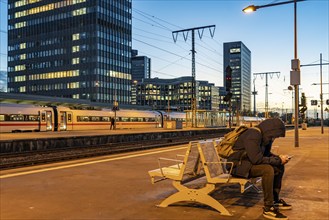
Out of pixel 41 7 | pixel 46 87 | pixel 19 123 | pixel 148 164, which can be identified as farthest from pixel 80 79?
pixel 148 164

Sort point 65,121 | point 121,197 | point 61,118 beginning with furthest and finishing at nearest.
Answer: point 65,121, point 61,118, point 121,197

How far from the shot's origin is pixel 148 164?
12109mm

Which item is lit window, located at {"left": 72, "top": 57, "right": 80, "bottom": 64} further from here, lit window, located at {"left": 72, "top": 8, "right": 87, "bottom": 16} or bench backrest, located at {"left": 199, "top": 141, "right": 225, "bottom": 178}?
bench backrest, located at {"left": 199, "top": 141, "right": 225, "bottom": 178}

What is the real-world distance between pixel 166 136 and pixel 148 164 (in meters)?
21.7

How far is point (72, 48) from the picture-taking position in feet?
362

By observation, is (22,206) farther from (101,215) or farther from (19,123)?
(19,123)

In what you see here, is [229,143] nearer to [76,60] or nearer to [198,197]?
[198,197]

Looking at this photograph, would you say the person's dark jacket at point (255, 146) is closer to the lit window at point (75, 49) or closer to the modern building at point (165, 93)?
the lit window at point (75, 49)

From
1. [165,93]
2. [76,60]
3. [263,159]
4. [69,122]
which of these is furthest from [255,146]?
[165,93]

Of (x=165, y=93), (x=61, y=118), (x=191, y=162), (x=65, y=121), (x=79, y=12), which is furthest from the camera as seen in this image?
(x=165, y=93)

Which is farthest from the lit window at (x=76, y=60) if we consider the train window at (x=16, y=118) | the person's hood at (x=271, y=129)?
the person's hood at (x=271, y=129)

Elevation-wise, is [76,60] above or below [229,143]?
above

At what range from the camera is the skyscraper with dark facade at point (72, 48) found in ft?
353

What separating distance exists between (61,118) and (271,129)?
37.0 meters
